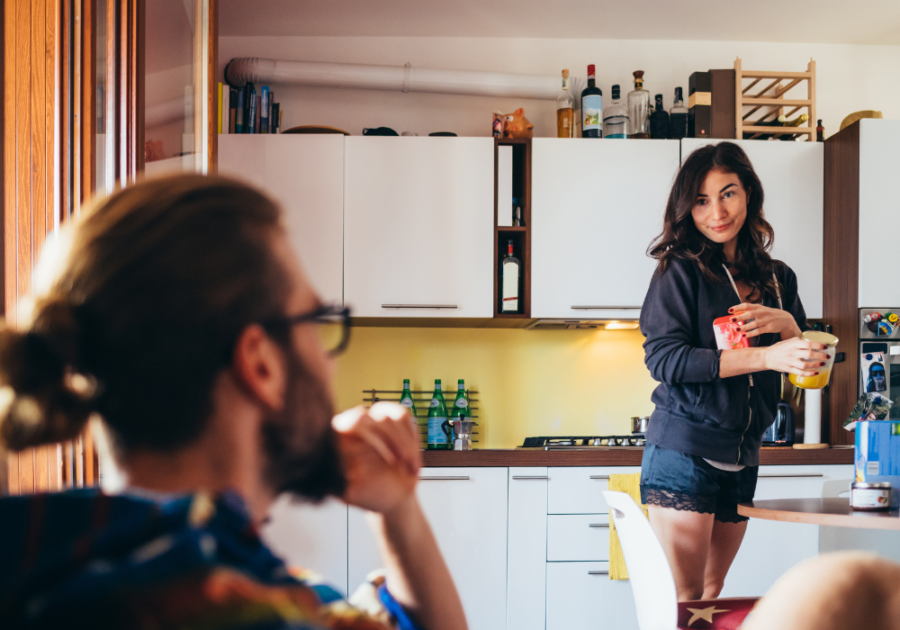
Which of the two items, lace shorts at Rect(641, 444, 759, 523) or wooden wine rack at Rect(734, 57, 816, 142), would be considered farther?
wooden wine rack at Rect(734, 57, 816, 142)

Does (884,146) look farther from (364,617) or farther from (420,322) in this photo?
(364,617)

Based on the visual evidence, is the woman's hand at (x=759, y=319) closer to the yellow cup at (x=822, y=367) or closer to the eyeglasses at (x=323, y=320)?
the yellow cup at (x=822, y=367)

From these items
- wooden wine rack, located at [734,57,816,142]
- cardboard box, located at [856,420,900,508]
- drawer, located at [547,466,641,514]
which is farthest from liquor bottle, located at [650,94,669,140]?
cardboard box, located at [856,420,900,508]

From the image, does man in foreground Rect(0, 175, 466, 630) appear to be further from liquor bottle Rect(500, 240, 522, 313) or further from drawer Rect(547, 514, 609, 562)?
liquor bottle Rect(500, 240, 522, 313)

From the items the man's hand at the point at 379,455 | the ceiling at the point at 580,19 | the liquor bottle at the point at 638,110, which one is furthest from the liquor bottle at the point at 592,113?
the man's hand at the point at 379,455

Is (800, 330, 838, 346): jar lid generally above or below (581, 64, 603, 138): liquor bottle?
below

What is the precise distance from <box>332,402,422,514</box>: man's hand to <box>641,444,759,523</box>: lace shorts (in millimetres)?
1007

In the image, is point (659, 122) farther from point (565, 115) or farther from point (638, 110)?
point (565, 115)

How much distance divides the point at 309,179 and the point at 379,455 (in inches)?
95.0

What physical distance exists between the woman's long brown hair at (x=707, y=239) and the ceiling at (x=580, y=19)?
1581 mm

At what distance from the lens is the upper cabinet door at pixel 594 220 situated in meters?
2.90

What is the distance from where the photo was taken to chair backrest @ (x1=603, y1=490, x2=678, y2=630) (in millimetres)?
1233

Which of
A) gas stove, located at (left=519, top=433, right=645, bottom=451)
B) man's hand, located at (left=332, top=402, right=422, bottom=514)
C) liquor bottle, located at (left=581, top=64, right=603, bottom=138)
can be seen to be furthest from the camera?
liquor bottle, located at (left=581, top=64, right=603, bottom=138)

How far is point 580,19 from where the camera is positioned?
308 cm
